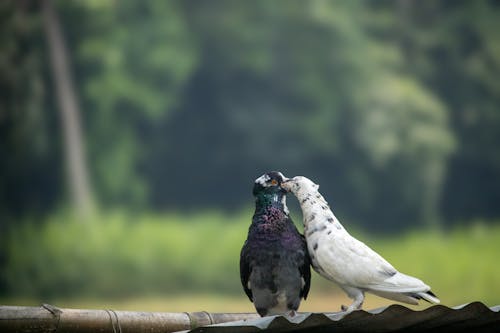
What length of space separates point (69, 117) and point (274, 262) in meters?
5.76

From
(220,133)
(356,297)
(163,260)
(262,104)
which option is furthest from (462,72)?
(356,297)

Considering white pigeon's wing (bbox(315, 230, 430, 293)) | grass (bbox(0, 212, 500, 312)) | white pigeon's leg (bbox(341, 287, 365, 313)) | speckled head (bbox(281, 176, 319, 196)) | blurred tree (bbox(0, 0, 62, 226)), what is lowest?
white pigeon's leg (bbox(341, 287, 365, 313))

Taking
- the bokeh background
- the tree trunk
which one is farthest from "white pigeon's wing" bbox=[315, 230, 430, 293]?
the tree trunk

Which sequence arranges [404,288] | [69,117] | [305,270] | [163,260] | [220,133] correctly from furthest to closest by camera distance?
[69,117] < [220,133] < [163,260] < [305,270] < [404,288]

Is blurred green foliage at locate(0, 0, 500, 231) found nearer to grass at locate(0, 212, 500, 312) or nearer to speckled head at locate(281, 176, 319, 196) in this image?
grass at locate(0, 212, 500, 312)

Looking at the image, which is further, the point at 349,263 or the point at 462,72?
the point at 462,72

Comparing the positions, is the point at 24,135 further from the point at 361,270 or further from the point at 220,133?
the point at 361,270

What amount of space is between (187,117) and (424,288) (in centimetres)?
566

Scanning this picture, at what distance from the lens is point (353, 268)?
2.16m

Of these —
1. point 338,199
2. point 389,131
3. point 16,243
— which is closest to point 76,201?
point 16,243

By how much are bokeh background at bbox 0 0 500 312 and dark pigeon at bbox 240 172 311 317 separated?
16.6 feet

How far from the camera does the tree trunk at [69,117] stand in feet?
24.9

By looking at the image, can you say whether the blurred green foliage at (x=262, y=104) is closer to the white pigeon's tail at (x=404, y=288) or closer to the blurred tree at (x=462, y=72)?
the blurred tree at (x=462, y=72)

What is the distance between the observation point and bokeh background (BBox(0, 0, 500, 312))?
7.43 metres
